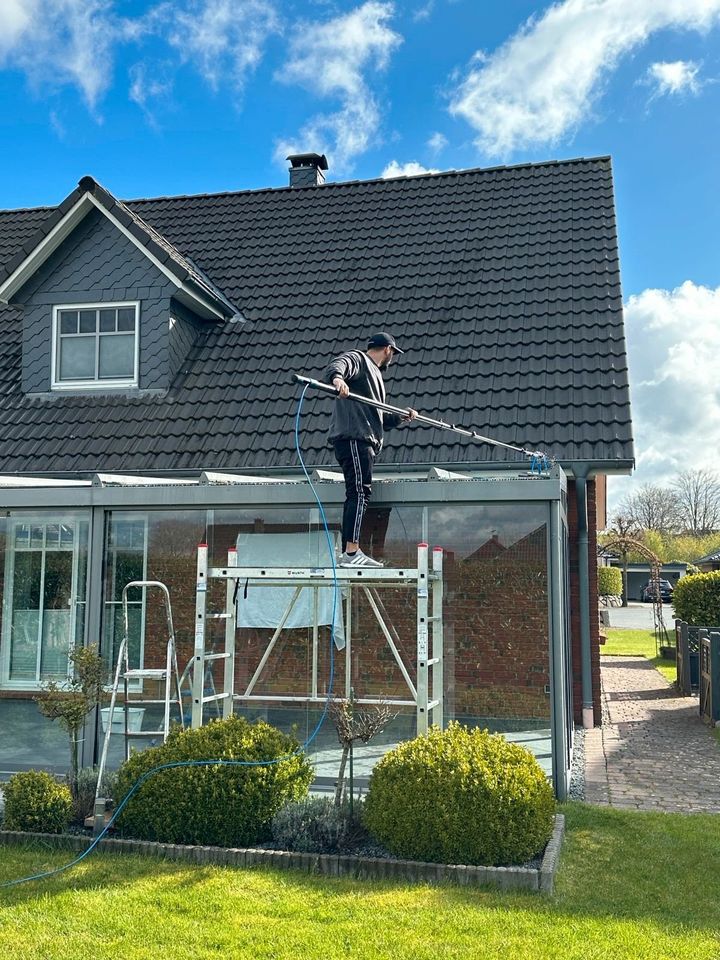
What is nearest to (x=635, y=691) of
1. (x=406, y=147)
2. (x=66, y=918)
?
(x=406, y=147)

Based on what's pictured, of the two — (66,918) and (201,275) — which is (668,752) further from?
(201,275)

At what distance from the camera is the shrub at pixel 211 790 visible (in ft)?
21.2

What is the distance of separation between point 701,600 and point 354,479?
35.0 feet

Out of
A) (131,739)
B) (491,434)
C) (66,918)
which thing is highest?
(491,434)

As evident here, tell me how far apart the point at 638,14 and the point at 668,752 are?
7.94 metres

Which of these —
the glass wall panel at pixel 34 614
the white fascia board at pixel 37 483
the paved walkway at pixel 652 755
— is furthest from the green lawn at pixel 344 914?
the white fascia board at pixel 37 483

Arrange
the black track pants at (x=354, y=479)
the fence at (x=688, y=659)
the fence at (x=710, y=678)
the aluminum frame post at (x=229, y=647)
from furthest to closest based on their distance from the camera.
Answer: the fence at (x=688, y=659), the fence at (x=710, y=678), the aluminum frame post at (x=229, y=647), the black track pants at (x=354, y=479)

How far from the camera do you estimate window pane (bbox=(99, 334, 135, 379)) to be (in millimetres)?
12680

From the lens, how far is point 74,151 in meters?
15.0

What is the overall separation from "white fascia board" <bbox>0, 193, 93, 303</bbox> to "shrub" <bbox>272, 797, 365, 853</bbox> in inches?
347

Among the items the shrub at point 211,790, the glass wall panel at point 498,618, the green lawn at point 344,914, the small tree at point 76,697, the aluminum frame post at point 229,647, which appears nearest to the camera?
the green lawn at point 344,914

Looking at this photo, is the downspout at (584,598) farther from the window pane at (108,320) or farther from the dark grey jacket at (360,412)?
the window pane at (108,320)

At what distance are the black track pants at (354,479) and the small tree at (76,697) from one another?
2199 mm

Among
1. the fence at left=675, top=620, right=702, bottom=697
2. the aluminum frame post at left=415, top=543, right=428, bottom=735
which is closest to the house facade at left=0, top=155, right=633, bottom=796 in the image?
the aluminum frame post at left=415, top=543, right=428, bottom=735
